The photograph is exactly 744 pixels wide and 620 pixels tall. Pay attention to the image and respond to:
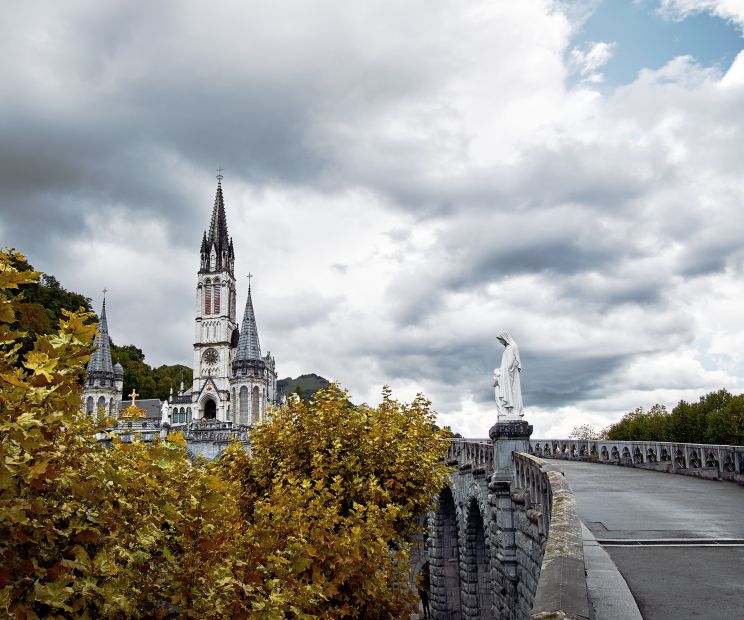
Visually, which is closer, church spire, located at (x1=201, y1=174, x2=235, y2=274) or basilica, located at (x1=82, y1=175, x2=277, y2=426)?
basilica, located at (x1=82, y1=175, x2=277, y2=426)

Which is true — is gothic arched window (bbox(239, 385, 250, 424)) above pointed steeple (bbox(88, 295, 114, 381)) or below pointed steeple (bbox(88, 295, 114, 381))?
below

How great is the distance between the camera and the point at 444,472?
57.0ft

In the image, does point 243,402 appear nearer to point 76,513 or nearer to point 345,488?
point 345,488


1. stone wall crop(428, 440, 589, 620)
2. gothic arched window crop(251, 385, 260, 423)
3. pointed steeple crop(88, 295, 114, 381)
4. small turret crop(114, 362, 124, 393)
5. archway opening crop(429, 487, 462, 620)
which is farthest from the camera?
small turret crop(114, 362, 124, 393)

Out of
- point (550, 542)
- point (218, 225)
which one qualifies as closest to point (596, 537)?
point (550, 542)

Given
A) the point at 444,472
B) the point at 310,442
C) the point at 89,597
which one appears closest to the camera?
the point at 89,597

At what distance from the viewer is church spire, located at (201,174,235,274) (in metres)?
106

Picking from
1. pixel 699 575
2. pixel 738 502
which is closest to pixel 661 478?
pixel 738 502

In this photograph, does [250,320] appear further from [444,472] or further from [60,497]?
[60,497]

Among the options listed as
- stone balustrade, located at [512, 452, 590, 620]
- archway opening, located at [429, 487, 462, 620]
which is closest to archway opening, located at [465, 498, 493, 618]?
archway opening, located at [429, 487, 462, 620]

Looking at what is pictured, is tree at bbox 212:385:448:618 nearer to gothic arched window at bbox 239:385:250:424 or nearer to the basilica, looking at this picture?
the basilica

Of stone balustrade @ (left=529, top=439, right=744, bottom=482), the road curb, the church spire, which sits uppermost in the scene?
the church spire

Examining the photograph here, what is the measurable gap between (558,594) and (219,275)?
105353mm

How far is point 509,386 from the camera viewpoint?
1408 cm
